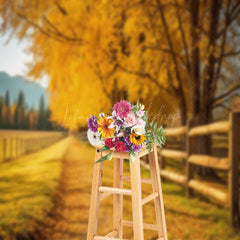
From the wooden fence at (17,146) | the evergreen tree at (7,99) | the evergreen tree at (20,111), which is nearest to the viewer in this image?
the evergreen tree at (20,111)

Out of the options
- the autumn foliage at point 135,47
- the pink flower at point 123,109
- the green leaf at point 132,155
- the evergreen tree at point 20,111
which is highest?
the autumn foliage at point 135,47

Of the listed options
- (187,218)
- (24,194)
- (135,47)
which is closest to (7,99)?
(24,194)

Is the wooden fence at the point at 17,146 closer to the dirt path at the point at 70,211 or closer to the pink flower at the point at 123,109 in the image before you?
Answer: the dirt path at the point at 70,211

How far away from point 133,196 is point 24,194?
3.80 meters

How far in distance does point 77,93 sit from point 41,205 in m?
2.94

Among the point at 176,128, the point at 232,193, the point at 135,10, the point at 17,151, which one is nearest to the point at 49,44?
the point at 135,10

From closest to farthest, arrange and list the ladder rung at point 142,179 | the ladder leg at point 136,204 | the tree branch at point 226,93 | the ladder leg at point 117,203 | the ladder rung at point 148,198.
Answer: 1. the ladder leg at point 136,204
2. the ladder rung at point 148,198
3. the ladder rung at point 142,179
4. the ladder leg at point 117,203
5. the tree branch at point 226,93

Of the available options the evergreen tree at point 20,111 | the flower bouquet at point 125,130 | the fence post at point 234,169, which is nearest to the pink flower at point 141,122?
the flower bouquet at point 125,130

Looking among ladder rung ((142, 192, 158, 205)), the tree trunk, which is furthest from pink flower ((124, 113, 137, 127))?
the tree trunk

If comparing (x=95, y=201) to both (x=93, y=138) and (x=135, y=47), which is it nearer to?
(x=93, y=138)

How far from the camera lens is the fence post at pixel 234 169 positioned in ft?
13.0

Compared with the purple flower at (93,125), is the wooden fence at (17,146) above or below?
below

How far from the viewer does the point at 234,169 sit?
4008 millimetres

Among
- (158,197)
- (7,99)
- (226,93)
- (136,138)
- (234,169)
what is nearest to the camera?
(136,138)
